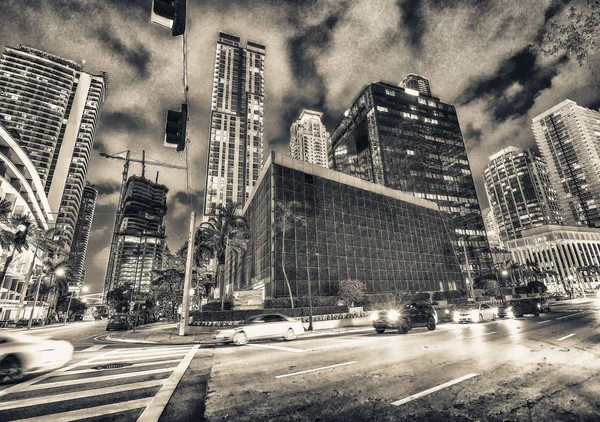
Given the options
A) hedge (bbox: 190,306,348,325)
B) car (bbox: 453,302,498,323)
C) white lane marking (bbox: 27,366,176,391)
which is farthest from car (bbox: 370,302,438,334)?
hedge (bbox: 190,306,348,325)

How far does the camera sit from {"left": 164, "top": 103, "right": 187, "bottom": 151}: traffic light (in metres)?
6.35

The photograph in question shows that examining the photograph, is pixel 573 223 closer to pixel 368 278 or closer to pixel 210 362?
pixel 368 278

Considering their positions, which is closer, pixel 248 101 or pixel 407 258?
pixel 407 258

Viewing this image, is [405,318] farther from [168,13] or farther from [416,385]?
[168,13]

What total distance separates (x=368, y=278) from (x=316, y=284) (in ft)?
38.0

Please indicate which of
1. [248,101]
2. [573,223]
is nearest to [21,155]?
[248,101]

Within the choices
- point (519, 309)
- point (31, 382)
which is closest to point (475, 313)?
point (519, 309)

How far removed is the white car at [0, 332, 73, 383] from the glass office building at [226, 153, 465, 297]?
2751cm

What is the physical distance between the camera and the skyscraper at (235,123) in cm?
14112

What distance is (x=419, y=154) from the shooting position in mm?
104188

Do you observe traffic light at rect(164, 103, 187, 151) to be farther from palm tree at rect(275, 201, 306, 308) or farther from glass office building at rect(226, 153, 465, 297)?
palm tree at rect(275, 201, 306, 308)

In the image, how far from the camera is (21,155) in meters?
57.2

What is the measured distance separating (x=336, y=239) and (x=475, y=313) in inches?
961

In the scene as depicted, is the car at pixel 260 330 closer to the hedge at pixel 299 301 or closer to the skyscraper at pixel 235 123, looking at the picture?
the hedge at pixel 299 301
